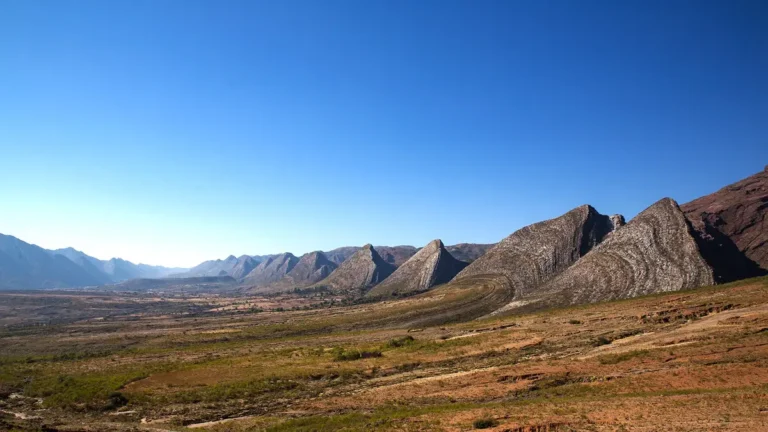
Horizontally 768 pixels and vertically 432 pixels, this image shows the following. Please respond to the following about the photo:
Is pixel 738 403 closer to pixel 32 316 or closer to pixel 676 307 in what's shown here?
pixel 676 307

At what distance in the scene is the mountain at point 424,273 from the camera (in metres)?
135

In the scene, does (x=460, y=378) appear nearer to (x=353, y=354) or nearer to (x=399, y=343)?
(x=353, y=354)

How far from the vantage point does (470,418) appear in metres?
22.3

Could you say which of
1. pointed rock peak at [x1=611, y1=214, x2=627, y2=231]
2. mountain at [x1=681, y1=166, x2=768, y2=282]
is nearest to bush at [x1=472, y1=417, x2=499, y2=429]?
mountain at [x1=681, y1=166, x2=768, y2=282]

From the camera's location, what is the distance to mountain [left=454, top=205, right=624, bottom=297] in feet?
285

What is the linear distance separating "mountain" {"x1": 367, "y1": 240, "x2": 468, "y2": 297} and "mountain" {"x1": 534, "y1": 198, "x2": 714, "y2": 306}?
5860 centimetres

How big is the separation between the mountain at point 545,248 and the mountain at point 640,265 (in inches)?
276

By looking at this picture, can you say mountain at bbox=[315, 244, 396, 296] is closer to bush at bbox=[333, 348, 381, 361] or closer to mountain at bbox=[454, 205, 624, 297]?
mountain at bbox=[454, 205, 624, 297]

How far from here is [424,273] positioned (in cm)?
13888

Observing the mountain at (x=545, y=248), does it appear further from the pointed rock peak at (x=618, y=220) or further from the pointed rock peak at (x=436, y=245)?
the pointed rock peak at (x=436, y=245)

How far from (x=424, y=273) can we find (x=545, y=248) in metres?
54.2

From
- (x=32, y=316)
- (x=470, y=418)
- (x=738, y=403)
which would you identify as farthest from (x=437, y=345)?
(x=32, y=316)

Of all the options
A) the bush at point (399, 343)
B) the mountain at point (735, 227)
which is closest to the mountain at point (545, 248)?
the mountain at point (735, 227)

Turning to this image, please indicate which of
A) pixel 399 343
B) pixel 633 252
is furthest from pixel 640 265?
pixel 399 343
